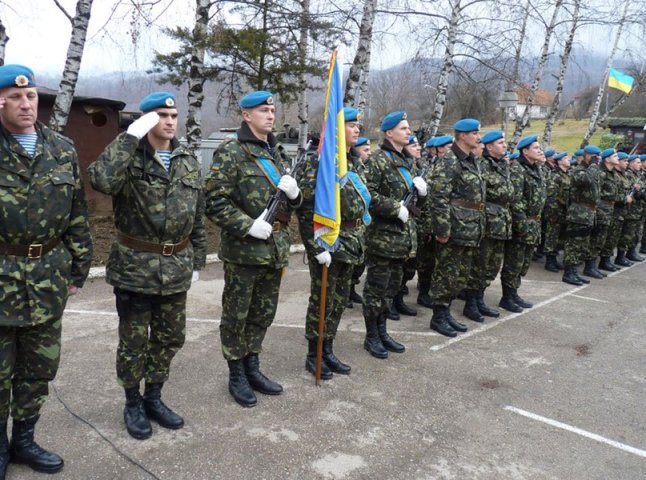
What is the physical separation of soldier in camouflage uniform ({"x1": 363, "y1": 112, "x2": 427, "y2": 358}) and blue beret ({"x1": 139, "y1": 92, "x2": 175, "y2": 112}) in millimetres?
1979

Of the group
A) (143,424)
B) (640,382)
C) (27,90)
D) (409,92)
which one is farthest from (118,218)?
(409,92)

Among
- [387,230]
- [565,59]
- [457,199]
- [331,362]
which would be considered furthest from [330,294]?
[565,59]

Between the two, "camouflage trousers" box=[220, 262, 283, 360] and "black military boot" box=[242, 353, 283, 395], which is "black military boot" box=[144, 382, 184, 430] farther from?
"black military boot" box=[242, 353, 283, 395]

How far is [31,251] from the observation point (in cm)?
248

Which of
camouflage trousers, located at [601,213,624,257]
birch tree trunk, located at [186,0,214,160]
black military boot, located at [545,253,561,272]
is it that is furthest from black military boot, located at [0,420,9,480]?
camouflage trousers, located at [601,213,624,257]

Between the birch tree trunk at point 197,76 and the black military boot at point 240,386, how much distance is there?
5197 millimetres

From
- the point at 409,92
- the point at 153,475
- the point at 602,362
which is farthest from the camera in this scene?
the point at 409,92

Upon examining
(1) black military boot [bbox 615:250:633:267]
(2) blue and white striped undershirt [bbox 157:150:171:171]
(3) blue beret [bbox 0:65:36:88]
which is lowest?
(1) black military boot [bbox 615:250:633:267]

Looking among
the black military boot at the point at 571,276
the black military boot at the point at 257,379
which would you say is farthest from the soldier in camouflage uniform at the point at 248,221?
the black military boot at the point at 571,276

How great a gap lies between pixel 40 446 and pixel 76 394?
→ 0.68m

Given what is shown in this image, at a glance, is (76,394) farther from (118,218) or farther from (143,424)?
(118,218)

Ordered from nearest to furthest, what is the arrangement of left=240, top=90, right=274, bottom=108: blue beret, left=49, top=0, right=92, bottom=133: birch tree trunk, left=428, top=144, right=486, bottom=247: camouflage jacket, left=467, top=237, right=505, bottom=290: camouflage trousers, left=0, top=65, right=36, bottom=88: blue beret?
left=0, top=65, right=36, bottom=88: blue beret, left=240, top=90, right=274, bottom=108: blue beret, left=428, top=144, right=486, bottom=247: camouflage jacket, left=467, top=237, right=505, bottom=290: camouflage trousers, left=49, top=0, right=92, bottom=133: birch tree trunk

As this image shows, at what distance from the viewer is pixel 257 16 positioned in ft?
35.9

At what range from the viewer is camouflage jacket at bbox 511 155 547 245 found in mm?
6102
